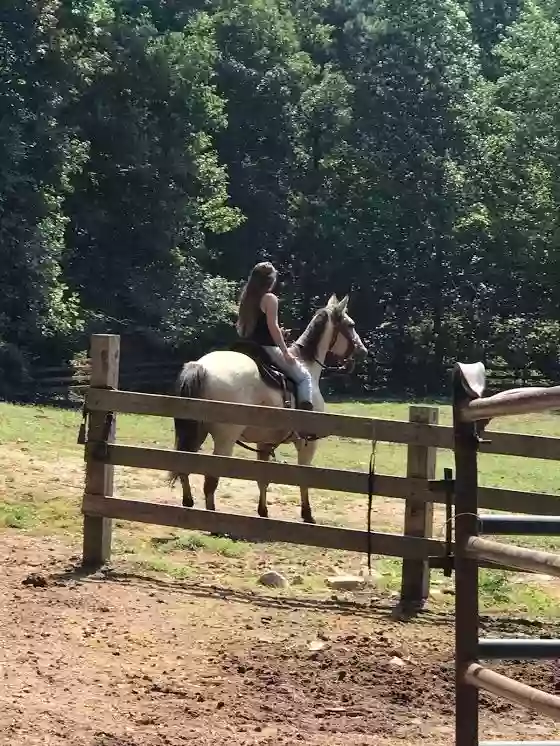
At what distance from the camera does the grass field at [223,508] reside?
734 cm

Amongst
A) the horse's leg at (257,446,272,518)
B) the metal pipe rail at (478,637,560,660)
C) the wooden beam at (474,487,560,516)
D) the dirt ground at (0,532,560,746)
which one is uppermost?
the metal pipe rail at (478,637,560,660)

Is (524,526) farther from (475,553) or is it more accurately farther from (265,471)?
(265,471)

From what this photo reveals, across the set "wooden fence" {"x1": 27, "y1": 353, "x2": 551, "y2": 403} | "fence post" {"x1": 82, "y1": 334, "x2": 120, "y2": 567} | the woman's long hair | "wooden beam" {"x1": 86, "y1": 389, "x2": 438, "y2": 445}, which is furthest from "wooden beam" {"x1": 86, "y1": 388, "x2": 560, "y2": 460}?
"wooden fence" {"x1": 27, "y1": 353, "x2": 551, "y2": 403}

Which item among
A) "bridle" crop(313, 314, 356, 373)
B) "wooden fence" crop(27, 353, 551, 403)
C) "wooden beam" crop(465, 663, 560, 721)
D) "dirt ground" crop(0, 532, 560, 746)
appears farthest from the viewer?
"wooden fence" crop(27, 353, 551, 403)

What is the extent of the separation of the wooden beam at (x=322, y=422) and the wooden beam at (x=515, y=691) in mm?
3150

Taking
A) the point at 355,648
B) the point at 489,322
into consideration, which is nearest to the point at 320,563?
the point at 355,648

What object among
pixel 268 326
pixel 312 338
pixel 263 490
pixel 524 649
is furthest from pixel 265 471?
pixel 524 649

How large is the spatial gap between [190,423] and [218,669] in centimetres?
355

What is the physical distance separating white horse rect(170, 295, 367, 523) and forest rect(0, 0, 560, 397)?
17.7 m

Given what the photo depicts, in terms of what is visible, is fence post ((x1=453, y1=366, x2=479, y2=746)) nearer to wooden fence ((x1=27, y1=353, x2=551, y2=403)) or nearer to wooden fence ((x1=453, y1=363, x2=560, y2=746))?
wooden fence ((x1=453, y1=363, x2=560, y2=746))

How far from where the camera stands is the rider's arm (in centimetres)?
944

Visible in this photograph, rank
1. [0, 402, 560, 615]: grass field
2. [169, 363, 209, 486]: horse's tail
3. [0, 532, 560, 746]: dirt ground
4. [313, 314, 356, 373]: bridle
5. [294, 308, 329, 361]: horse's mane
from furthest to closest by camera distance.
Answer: [313, 314, 356, 373]: bridle
[294, 308, 329, 361]: horse's mane
[169, 363, 209, 486]: horse's tail
[0, 402, 560, 615]: grass field
[0, 532, 560, 746]: dirt ground

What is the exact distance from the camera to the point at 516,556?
9.64 feet

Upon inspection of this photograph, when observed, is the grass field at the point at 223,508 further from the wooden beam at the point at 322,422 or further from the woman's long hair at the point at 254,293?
the woman's long hair at the point at 254,293
